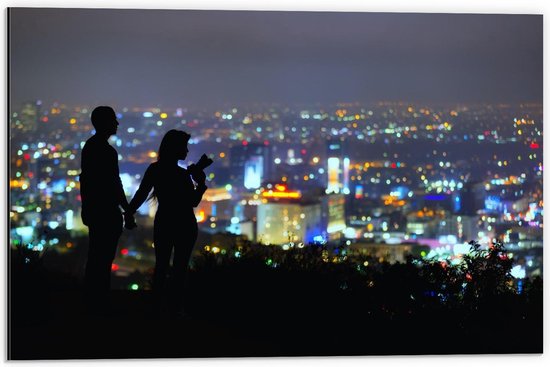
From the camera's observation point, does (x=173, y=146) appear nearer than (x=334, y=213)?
Yes

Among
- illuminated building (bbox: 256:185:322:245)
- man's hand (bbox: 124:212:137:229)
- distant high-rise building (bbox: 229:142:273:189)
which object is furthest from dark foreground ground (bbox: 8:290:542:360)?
illuminated building (bbox: 256:185:322:245)

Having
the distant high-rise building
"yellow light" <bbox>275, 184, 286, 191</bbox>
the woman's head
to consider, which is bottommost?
the woman's head

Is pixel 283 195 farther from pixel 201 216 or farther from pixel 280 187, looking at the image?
pixel 201 216

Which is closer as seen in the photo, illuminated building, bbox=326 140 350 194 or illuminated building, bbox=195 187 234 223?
illuminated building, bbox=326 140 350 194

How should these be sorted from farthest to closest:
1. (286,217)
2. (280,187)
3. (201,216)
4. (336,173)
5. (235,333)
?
(280,187)
(336,173)
(201,216)
(286,217)
(235,333)

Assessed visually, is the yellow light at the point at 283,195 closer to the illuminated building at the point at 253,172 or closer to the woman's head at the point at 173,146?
the illuminated building at the point at 253,172

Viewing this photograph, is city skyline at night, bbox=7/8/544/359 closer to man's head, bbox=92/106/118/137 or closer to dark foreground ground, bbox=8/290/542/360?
dark foreground ground, bbox=8/290/542/360

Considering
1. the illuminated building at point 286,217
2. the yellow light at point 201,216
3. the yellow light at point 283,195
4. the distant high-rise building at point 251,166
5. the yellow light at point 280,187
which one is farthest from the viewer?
the yellow light at point 280,187

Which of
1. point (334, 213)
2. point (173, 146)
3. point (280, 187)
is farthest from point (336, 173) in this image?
point (173, 146)

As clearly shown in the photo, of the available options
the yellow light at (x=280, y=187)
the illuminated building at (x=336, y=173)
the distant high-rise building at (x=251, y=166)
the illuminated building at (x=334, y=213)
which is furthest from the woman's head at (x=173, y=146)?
the yellow light at (x=280, y=187)
